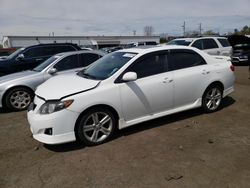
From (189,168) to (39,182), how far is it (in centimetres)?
200

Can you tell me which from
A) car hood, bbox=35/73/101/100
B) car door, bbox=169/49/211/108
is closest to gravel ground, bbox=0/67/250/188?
car door, bbox=169/49/211/108

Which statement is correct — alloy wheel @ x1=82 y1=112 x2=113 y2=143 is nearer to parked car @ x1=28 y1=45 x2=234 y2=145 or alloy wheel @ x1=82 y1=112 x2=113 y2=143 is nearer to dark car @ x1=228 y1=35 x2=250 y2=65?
parked car @ x1=28 y1=45 x2=234 y2=145

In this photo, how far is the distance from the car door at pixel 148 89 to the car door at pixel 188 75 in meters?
0.18

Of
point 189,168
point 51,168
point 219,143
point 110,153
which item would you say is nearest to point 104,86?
point 110,153

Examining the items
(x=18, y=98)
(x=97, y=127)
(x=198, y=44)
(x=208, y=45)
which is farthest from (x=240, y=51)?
(x=97, y=127)

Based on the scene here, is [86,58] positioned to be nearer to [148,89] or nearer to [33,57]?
[33,57]

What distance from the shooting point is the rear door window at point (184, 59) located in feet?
15.9

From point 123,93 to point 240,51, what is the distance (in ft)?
40.1

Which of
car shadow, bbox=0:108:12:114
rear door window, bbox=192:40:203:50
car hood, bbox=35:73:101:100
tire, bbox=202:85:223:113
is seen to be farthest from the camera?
rear door window, bbox=192:40:203:50

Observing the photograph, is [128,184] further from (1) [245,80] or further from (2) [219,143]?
(1) [245,80]

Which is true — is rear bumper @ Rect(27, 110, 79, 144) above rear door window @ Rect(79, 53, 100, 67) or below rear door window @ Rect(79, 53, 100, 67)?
below

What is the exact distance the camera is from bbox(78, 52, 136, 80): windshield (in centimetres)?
436

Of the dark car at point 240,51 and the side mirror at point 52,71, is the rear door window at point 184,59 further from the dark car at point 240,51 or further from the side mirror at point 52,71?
the dark car at point 240,51

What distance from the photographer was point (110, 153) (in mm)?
3764
